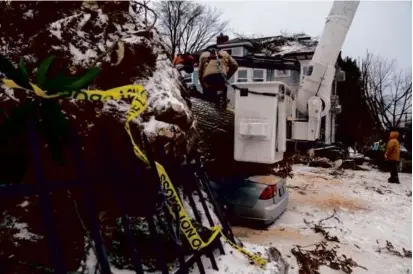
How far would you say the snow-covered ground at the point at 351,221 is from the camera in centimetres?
548

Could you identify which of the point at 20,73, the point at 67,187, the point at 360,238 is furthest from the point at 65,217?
the point at 360,238

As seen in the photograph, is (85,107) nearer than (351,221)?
Yes

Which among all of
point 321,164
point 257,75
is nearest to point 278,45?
point 257,75

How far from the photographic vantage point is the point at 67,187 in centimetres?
172

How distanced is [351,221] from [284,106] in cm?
321

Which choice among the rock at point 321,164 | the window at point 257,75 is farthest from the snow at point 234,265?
the window at point 257,75

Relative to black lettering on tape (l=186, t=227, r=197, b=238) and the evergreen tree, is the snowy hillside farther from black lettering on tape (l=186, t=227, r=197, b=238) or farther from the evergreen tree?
the evergreen tree

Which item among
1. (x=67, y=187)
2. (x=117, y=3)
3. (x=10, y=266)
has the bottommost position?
(x=10, y=266)

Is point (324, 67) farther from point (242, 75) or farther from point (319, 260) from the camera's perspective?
point (242, 75)

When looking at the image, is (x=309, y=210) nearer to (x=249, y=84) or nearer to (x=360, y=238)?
(x=360, y=238)

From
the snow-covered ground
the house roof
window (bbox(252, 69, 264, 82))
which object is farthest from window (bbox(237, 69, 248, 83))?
the snow-covered ground

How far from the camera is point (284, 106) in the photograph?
19.4 ft

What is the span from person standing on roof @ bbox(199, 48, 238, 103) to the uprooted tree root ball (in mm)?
3472

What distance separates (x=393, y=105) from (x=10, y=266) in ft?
98.5
